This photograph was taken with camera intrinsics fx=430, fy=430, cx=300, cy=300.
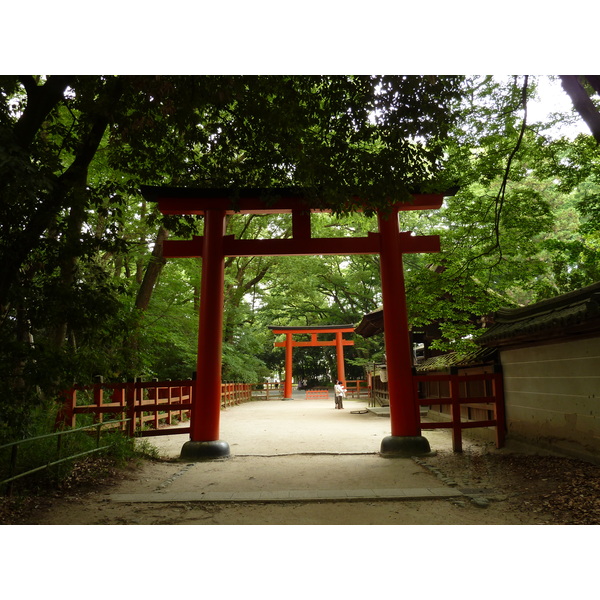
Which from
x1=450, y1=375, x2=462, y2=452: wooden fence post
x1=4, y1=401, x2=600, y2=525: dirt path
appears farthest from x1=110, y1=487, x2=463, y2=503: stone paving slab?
x1=450, y1=375, x2=462, y2=452: wooden fence post

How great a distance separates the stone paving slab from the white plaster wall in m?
1.87

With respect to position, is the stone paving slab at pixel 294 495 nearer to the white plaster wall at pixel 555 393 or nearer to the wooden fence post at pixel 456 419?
the white plaster wall at pixel 555 393

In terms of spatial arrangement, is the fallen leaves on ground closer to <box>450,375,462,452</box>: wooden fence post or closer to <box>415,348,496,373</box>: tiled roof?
<box>450,375,462,452</box>: wooden fence post

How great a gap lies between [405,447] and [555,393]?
2.34 meters

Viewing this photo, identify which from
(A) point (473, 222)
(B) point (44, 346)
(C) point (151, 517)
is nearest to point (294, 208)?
(A) point (473, 222)

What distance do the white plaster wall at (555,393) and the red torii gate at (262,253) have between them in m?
1.62

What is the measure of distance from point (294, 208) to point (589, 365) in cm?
482

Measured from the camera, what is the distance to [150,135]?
5641 millimetres

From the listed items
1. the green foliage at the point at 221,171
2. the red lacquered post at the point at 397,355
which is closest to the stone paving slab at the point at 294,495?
the green foliage at the point at 221,171

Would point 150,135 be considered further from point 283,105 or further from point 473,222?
point 473,222

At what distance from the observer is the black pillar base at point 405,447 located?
6.88 meters

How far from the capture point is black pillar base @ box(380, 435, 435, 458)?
6.88 metres

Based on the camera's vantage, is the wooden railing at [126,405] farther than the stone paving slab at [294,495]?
Yes

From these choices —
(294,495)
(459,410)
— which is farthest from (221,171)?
(459,410)
